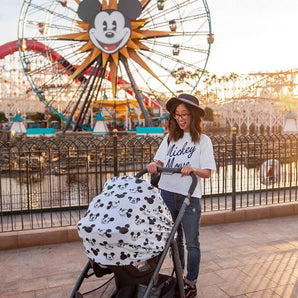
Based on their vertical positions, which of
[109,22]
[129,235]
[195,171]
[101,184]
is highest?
[109,22]

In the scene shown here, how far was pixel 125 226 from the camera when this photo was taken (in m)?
1.99

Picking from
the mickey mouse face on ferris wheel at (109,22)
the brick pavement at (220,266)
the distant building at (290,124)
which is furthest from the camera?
the mickey mouse face on ferris wheel at (109,22)

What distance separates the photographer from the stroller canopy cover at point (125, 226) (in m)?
1.99

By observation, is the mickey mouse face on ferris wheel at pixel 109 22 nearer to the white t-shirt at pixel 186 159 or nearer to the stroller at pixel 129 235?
the white t-shirt at pixel 186 159

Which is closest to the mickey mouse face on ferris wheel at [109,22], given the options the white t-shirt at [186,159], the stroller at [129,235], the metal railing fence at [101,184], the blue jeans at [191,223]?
the metal railing fence at [101,184]

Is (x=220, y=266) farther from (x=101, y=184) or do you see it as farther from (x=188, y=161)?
(x=101, y=184)

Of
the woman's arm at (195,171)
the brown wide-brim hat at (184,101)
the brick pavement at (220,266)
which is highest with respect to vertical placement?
the brown wide-brim hat at (184,101)

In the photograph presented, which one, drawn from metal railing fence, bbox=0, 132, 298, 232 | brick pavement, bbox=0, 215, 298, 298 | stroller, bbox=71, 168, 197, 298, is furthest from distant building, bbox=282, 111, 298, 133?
stroller, bbox=71, 168, 197, 298

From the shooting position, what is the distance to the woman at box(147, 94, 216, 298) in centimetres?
277

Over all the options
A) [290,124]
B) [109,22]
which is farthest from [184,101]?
[109,22]

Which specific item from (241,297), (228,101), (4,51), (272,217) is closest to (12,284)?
(241,297)

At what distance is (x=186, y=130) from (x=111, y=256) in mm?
1273

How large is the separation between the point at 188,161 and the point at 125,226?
979 mm

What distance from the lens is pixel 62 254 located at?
4.14 meters
